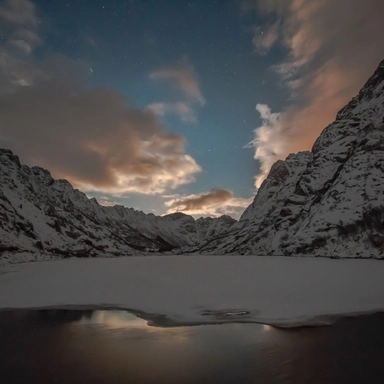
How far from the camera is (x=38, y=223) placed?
18875 centimetres

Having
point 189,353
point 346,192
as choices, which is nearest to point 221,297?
point 189,353

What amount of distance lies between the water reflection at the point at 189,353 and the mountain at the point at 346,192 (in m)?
70.6

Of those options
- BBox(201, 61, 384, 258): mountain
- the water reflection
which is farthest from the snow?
BBox(201, 61, 384, 258): mountain

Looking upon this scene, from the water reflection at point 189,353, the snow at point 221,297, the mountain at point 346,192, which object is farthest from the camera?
the mountain at point 346,192

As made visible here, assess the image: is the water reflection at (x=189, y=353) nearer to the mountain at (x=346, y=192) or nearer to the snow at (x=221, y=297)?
the snow at (x=221, y=297)

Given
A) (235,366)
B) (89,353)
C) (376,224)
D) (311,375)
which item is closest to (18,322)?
(89,353)

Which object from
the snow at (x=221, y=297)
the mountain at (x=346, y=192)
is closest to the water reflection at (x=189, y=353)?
the snow at (x=221, y=297)

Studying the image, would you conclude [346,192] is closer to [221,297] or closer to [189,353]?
[221,297]

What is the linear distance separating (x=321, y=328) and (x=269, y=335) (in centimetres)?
293

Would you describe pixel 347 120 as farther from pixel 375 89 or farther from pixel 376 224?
pixel 376 224

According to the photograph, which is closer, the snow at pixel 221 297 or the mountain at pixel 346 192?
the snow at pixel 221 297

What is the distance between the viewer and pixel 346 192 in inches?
4023

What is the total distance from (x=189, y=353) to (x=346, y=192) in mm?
105720

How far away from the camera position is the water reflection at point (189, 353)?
9328 mm
